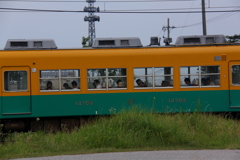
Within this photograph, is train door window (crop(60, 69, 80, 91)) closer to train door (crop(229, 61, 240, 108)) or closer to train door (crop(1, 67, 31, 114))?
train door (crop(1, 67, 31, 114))

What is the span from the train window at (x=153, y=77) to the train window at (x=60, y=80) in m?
2.11

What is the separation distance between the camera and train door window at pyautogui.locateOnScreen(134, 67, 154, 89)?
13.2m

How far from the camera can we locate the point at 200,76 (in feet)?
43.7

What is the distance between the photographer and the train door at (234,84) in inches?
522

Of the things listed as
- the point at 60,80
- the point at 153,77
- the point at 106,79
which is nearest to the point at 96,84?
the point at 106,79

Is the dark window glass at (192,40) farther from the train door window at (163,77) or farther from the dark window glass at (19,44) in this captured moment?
the dark window glass at (19,44)

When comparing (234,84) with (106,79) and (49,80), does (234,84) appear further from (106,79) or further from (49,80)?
(49,80)

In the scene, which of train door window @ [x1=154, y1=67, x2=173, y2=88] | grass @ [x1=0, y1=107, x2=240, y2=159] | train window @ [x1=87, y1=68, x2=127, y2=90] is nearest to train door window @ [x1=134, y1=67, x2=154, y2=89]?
train door window @ [x1=154, y1=67, x2=173, y2=88]

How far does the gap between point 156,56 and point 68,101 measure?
11.5ft

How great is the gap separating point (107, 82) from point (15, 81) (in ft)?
10.4

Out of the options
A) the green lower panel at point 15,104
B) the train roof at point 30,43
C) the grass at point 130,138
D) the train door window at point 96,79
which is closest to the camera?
the grass at point 130,138

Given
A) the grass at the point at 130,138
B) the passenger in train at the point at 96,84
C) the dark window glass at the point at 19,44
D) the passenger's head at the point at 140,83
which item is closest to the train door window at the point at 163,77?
the passenger's head at the point at 140,83

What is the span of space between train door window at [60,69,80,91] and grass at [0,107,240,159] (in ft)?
8.13

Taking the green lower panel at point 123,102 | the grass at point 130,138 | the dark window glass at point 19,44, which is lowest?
the grass at point 130,138
